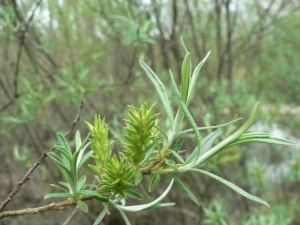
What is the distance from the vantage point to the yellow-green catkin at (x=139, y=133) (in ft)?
2.27

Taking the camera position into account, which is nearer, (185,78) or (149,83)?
(185,78)

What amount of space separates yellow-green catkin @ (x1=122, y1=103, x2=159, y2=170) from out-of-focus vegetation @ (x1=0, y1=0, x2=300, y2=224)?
117 centimetres

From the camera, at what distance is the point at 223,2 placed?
293 centimetres

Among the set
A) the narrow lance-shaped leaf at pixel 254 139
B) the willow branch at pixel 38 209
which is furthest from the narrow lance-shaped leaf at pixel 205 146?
the willow branch at pixel 38 209

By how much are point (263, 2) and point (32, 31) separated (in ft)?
9.01

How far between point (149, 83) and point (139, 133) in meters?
3.35

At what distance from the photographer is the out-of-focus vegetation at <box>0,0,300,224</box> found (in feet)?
7.93

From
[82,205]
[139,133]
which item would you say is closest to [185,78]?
[139,133]

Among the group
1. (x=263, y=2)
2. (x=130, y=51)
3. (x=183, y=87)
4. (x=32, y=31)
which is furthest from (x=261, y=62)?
(x=183, y=87)

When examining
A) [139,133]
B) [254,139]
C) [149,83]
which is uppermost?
[139,133]

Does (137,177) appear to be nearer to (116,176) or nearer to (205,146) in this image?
(116,176)

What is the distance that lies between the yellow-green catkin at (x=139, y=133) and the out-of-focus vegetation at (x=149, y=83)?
46.2 inches

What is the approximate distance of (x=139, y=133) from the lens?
70cm

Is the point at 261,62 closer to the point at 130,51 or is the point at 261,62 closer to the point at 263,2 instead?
the point at 263,2
